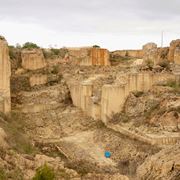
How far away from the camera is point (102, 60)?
32.8 m

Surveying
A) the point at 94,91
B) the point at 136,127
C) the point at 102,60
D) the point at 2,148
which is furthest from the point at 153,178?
the point at 102,60

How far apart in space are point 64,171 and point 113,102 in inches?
368

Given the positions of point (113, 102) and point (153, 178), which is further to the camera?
point (113, 102)

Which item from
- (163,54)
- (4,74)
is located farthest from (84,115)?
(163,54)

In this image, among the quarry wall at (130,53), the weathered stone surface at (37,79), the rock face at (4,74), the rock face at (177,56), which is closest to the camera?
the rock face at (4,74)

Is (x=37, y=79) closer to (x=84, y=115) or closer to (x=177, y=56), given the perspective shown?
(x=84, y=115)

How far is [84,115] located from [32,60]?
7.95 m

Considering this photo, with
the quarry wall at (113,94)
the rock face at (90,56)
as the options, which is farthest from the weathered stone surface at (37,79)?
the rock face at (90,56)

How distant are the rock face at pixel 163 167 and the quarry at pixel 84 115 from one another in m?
0.35

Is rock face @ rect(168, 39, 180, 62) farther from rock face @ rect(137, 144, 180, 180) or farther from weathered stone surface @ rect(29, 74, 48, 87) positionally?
rock face @ rect(137, 144, 180, 180)

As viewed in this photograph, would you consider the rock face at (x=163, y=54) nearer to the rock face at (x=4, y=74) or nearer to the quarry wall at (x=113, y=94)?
the quarry wall at (x=113, y=94)

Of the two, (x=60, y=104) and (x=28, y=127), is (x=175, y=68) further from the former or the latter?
(x=28, y=127)

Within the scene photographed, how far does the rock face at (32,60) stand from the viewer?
90.4ft

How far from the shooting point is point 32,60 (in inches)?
1095
